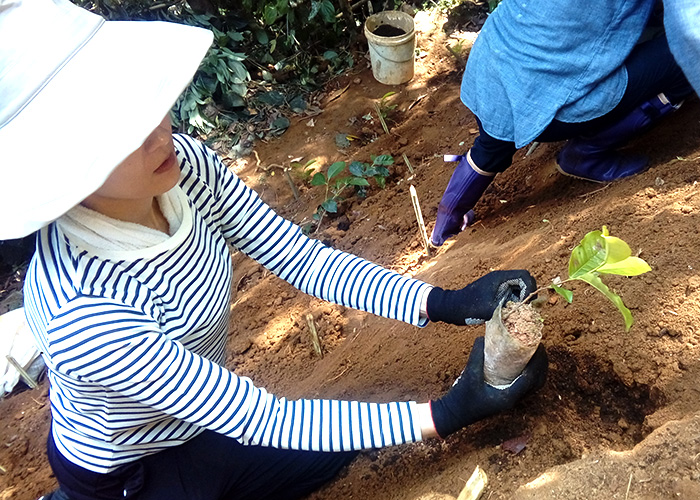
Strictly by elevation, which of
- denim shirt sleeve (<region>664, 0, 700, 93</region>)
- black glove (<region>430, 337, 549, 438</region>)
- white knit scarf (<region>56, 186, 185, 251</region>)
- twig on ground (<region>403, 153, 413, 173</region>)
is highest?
white knit scarf (<region>56, 186, 185, 251</region>)

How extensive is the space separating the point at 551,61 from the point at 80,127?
5.26 ft

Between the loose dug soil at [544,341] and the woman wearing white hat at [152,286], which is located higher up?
the woman wearing white hat at [152,286]

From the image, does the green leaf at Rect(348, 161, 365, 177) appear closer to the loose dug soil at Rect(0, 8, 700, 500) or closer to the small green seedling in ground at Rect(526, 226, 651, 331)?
the loose dug soil at Rect(0, 8, 700, 500)

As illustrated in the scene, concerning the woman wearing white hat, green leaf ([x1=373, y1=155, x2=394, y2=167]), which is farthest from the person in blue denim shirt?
the woman wearing white hat

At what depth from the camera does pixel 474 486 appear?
134cm

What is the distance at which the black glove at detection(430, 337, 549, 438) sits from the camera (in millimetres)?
1390

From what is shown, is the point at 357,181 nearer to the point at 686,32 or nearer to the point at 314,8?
the point at 314,8

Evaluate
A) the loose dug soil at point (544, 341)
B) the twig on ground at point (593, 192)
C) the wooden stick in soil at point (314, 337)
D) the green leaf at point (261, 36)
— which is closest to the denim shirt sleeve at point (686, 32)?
the loose dug soil at point (544, 341)

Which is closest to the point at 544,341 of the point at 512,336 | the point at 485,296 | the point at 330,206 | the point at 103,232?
the point at 485,296

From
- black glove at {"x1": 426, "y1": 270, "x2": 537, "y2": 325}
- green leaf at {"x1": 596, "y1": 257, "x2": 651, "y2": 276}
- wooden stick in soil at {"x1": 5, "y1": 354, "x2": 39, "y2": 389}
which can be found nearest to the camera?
green leaf at {"x1": 596, "y1": 257, "x2": 651, "y2": 276}

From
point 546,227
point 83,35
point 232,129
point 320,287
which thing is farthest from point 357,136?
point 83,35

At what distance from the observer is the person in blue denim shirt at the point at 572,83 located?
6.24ft

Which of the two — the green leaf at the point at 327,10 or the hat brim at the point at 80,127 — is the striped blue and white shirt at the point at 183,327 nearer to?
the hat brim at the point at 80,127

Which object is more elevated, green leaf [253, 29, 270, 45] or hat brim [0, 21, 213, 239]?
hat brim [0, 21, 213, 239]
